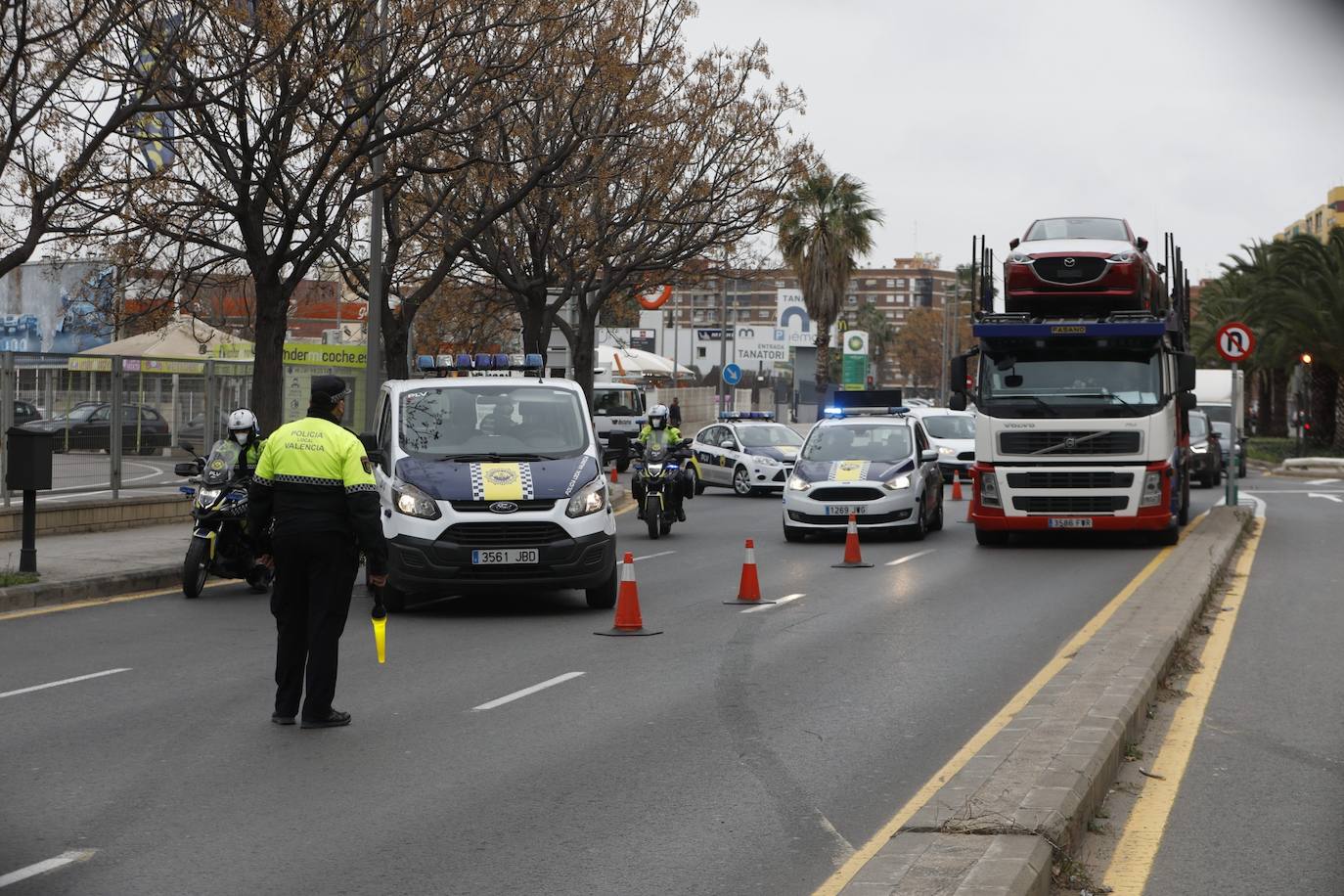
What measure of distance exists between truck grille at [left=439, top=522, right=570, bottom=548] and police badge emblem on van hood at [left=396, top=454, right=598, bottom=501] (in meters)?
0.24

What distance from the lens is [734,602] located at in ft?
50.5

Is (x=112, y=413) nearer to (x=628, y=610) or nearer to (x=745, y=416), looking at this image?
(x=628, y=610)

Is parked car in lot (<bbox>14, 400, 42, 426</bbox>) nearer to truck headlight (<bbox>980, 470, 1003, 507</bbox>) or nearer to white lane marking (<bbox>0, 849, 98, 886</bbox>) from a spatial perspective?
truck headlight (<bbox>980, 470, 1003, 507</bbox>)

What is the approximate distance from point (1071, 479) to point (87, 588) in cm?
1185

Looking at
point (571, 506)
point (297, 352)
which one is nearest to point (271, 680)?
point (571, 506)

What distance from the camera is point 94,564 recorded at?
17.0 m

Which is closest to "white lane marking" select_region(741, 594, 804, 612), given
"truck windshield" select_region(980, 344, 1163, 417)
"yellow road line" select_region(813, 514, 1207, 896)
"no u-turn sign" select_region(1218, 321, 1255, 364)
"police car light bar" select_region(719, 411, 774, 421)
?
"yellow road line" select_region(813, 514, 1207, 896)

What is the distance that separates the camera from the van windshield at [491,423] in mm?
15117

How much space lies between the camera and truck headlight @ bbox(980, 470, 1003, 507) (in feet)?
70.5

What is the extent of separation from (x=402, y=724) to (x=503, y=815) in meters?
2.30

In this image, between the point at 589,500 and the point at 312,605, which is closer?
the point at 312,605

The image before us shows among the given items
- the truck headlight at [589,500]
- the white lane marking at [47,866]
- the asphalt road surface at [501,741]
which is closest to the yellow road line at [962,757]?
the asphalt road surface at [501,741]

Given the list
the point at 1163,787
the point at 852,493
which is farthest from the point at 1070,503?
the point at 1163,787

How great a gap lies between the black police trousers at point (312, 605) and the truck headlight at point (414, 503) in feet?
16.6
